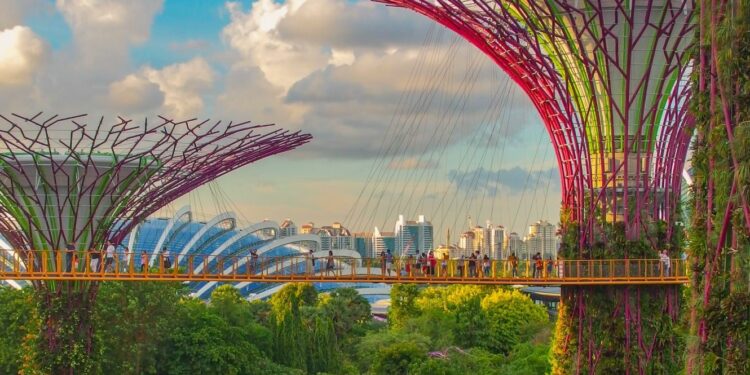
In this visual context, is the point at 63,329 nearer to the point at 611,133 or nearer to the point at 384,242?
the point at 611,133

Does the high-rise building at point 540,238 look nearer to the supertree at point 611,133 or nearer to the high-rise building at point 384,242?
the high-rise building at point 384,242

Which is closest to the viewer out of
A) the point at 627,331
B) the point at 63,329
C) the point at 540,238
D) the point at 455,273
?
the point at 627,331

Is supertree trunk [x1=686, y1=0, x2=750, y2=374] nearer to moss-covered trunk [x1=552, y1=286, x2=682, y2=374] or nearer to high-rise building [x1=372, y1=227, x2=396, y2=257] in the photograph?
moss-covered trunk [x1=552, y1=286, x2=682, y2=374]

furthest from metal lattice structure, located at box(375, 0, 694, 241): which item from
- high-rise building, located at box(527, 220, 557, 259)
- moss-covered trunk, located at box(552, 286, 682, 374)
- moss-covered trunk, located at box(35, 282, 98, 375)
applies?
high-rise building, located at box(527, 220, 557, 259)

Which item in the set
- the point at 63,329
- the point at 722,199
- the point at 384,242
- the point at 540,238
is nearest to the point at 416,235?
the point at 384,242

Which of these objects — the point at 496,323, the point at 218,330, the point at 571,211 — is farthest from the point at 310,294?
the point at 571,211

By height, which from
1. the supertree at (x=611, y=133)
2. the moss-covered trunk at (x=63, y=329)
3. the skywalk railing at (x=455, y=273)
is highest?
the supertree at (x=611, y=133)

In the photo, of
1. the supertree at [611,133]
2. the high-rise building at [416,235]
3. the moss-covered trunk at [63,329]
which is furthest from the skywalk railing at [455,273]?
the high-rise building at [416,235]
